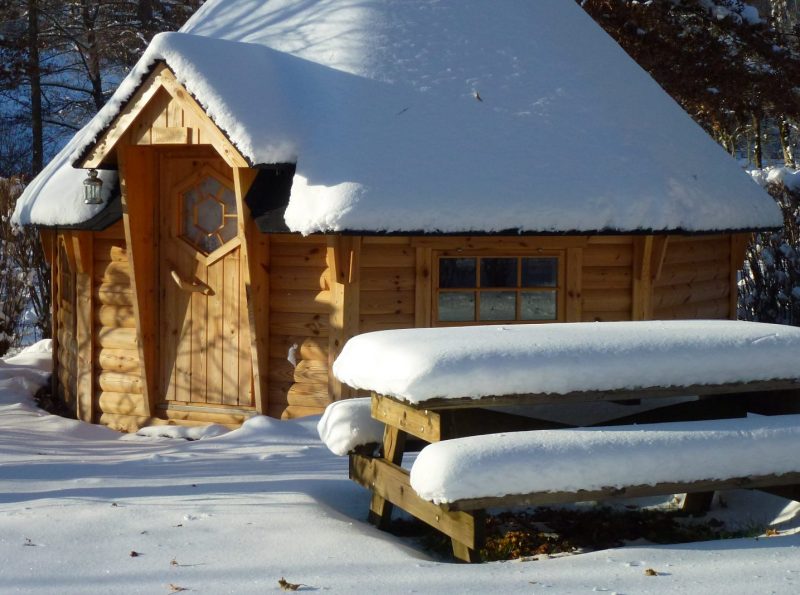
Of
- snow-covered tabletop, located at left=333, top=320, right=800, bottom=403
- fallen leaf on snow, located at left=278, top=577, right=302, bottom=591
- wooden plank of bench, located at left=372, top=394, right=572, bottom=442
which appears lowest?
fallen leaf on snow, located at left=278, top=577, right=302, bottom=591

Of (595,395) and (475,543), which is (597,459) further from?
(475,543)

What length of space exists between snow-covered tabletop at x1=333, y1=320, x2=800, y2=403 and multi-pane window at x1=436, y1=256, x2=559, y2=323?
141 inches

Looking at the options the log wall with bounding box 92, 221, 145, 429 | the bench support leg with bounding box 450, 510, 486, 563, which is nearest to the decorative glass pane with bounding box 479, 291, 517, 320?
the log wall with bounding box 92, 221, 145, 429

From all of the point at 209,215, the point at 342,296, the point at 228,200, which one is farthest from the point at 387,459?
the point at 209,215

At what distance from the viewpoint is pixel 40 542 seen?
17.3 feet

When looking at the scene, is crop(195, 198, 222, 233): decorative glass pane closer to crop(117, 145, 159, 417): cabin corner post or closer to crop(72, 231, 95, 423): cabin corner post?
crop(117, 145, 159, 417): cabin corner post

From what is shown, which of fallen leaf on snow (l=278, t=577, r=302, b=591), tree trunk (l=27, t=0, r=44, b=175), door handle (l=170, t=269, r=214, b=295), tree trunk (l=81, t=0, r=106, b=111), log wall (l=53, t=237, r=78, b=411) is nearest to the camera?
fallen leaf on snow (l=278, t=577, r=302, b=591)

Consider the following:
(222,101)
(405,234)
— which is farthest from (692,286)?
(222,101)

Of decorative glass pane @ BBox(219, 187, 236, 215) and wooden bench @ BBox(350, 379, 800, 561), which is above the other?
decorative glass pane @ BBox(219, 187, 236, 215)

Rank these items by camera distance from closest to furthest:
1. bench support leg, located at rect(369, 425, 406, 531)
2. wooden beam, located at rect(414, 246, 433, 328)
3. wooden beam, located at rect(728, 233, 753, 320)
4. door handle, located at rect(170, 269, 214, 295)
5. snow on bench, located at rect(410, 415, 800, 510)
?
snow on bench, located at rect(410, 415, 800, 510) < bench support leg, located at rect(369, 425, 406, 531) < wooden beam, located at rect(414, 246, 433, 328) < door handle, located at rect(170, 269, 214, 295) < wooden beam, located at rect(728, 233, 753, 320)

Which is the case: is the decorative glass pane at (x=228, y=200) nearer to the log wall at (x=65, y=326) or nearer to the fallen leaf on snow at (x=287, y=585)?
the log wall at (x=65, y=326)

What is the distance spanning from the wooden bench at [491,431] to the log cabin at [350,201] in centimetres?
Result: 290

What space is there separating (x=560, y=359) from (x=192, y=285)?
17.8ft

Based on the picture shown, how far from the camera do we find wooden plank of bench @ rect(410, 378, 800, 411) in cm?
501
